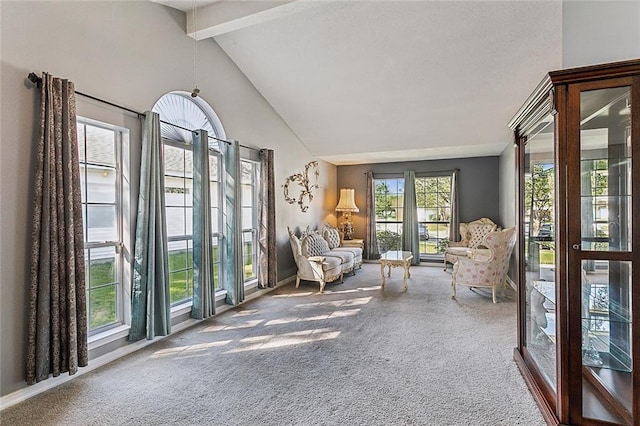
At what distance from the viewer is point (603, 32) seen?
7.45 feet

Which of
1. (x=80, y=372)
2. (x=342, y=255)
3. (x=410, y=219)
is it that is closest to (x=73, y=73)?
(x=80, y=372)

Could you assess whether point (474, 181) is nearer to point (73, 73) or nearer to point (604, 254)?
point (604, 254)

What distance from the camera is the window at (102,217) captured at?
9.41ft

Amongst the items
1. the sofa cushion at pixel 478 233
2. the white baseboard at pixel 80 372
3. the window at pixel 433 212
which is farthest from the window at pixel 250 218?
the sofa cushion at pixel 478 233

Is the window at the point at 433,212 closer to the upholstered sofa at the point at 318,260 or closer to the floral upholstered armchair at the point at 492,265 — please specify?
the upholstered sofa at the point at 318,260

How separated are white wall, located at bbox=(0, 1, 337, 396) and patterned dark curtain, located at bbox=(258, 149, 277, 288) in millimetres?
798

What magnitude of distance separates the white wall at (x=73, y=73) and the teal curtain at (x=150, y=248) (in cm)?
14

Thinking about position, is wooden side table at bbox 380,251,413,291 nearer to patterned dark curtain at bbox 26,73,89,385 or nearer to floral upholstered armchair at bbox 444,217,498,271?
floral upholstered armchair at bbox 444,217,498,271

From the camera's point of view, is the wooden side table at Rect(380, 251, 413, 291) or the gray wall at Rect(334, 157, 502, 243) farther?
the gray wall at Rect(334, 157, 502, 243)

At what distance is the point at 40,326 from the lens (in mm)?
2305

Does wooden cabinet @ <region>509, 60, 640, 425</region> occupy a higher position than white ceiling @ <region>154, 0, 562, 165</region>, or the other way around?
white ceiling @ <region>154, 0, 562, 165</region>

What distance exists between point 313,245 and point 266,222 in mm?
1118

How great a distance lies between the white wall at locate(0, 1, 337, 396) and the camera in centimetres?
225

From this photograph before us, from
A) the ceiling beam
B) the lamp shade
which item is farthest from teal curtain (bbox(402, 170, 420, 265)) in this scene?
the ceiling beam
